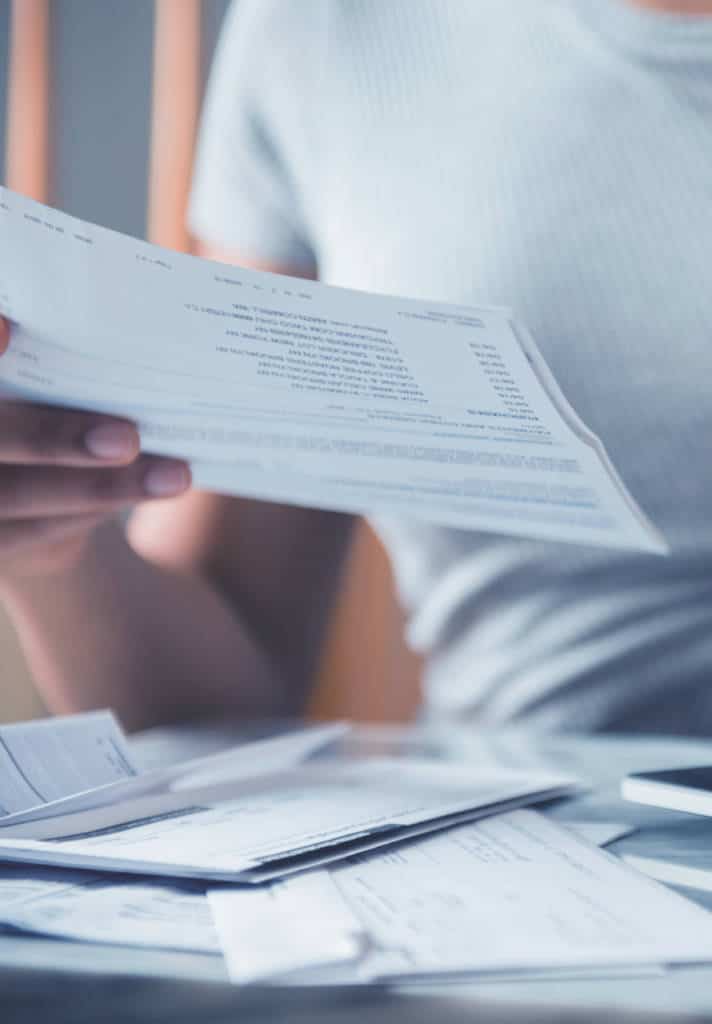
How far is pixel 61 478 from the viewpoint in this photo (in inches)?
22.5

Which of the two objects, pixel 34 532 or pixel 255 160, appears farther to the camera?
pixel 255 160

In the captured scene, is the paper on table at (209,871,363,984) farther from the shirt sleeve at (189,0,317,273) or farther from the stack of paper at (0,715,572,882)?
the shirt sleeve at (189,0,317,273)

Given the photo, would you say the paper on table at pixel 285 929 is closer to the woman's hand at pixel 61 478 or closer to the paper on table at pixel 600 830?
the paper on table at pixel 600 830

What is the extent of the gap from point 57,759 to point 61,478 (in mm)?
187

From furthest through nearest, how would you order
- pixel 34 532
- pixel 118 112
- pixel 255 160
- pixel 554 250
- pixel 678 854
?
pixel 118 112
pixel 255 160
pixel 554 250
pixel 34 532
pixel 678 854

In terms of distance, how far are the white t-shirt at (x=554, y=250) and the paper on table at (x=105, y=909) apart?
479 millimetres

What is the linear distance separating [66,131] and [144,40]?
0.67 ft

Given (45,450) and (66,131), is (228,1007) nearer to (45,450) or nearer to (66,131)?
(45,450)

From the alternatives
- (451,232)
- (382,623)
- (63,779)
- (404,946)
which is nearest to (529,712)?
(451,232)

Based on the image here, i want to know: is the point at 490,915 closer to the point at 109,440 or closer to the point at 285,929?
the point at 285,929

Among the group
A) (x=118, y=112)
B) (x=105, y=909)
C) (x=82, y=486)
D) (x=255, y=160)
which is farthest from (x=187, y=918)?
(x=118, y=112)

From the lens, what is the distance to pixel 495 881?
12.4 inches

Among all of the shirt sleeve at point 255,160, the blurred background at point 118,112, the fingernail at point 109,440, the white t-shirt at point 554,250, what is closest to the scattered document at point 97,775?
the fingernail at point 109,440

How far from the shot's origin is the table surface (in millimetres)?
233
